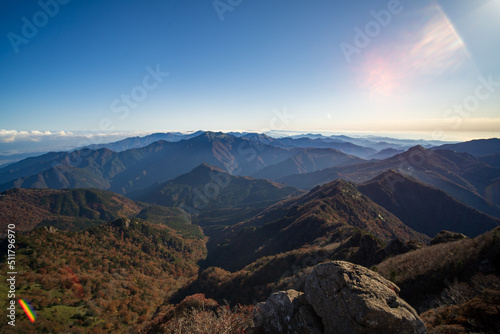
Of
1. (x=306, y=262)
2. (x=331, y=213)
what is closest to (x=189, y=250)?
(x=331, y=213)

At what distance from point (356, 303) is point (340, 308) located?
974 millimetres

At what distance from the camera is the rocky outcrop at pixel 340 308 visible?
30.0 feet

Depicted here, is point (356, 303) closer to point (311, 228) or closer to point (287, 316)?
point (287, 316)

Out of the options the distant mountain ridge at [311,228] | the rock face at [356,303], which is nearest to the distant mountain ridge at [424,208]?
the distant mountain ridge at [311,228]

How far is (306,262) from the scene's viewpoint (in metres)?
46.1

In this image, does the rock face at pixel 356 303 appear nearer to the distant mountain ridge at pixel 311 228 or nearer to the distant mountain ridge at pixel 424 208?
the distant mountain ridge at pixel 311 228

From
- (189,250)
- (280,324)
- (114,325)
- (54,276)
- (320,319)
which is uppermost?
(320,319)

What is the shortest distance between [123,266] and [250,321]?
87753mm

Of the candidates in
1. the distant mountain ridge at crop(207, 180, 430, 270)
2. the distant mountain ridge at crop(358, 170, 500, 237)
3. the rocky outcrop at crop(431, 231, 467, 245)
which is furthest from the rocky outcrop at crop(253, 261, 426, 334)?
the distant mountain ridge at crop(358, 170, 500, 237)

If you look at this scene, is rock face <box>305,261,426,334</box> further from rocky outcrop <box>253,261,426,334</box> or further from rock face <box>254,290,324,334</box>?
rock face <box>254,290,324,334</box>

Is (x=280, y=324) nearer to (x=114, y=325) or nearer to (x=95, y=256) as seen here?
(x=114, y=325)

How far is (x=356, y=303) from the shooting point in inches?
385

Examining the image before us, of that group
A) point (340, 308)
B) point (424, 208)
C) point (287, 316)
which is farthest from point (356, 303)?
point (424, 208)

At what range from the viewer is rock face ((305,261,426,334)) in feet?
29.9
